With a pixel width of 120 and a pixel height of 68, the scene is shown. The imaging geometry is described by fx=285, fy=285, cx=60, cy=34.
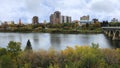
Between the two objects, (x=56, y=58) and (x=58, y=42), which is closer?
(x=56, y=58)

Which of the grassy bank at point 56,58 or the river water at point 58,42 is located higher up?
the grassy bank at point 56,58

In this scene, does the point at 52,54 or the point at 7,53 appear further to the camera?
the point at 52,54

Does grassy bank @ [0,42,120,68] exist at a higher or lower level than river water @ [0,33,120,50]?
higher

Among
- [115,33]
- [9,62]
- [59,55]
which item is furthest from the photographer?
[115,33]

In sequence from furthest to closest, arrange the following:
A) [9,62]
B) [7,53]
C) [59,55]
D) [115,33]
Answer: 1. [115,33]
2. [59,55]
3. [7,53]
4. [9,62]

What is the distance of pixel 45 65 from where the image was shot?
31.9m

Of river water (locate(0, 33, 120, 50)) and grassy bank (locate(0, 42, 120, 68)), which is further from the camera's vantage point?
river water (locate(0, 33, 120, 50))

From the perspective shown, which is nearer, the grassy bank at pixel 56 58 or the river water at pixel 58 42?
the grassy bank at pixel 56 58

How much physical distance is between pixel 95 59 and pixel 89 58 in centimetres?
61

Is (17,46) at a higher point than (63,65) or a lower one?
higher

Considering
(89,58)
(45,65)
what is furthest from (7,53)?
(89,58)

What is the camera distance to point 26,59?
1276 inches

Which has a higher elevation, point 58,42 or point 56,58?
point 56,58

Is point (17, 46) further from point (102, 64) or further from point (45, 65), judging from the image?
point (102, 64)
